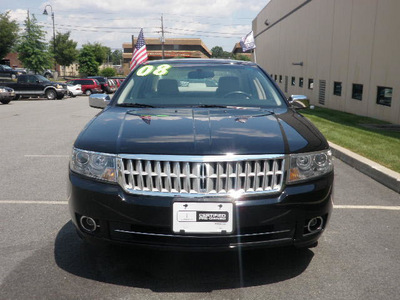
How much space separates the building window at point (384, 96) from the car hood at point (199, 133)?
1024cm

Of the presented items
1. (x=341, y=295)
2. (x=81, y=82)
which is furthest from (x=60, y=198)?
(x=81, y=82)

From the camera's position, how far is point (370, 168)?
21.1 ft

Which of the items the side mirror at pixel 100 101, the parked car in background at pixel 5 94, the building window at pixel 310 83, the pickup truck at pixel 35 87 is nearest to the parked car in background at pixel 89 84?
the pickup truck at pixel 35 87

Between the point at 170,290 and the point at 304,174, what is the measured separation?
1.21m

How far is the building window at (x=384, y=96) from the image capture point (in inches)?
498

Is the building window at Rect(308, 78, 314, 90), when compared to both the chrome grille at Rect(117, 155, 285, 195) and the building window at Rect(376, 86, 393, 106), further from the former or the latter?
the chrome grille at Rect(117, 155, 285, 195)

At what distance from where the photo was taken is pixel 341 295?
112 inches

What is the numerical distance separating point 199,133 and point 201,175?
1.31 feet

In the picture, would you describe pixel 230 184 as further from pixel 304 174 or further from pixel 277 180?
pixel 304 174

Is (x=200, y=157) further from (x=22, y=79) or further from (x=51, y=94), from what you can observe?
(x=51, y=94)

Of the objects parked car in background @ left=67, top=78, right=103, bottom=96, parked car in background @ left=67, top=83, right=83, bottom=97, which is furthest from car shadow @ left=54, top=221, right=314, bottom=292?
parked car in background @ left=67, top=78, right=103, bottom=96

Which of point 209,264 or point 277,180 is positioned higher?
point 277,180

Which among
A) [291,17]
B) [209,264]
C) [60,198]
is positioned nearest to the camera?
[209,264]

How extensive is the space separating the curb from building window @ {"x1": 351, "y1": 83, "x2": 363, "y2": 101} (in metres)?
7.62
